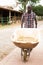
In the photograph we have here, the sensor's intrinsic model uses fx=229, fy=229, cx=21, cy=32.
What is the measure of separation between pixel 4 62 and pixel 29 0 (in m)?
62.9

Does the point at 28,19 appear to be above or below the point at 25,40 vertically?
above

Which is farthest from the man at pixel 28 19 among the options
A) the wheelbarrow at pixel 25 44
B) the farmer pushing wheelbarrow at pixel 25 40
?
the wheelbarrow at pixel 25 44

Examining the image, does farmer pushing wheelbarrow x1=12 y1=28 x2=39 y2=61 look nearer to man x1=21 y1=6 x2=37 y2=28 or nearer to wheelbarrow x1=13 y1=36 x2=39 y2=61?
wheelbarrow x1=13 y1=36 x2=39 y2=61

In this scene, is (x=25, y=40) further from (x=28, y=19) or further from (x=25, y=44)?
(x=28, y=19)

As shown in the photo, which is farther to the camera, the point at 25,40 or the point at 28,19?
the point at 28,19

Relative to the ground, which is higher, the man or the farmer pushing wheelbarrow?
the man

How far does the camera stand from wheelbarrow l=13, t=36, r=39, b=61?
7.13 metres

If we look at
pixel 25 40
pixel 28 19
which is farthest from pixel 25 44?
pixel 28 19

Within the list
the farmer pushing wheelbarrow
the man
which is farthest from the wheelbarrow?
the man

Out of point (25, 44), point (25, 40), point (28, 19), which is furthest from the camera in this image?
point (28, 19)

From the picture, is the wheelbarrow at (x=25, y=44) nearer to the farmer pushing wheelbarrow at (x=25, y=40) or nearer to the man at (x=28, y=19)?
the farmer pushing wheelbarrow at (x=25, y=40)

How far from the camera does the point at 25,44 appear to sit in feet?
23.3

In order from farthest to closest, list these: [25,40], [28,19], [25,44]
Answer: [28,19], [25,40], [25,44]

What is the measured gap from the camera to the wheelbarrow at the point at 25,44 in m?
7.13
